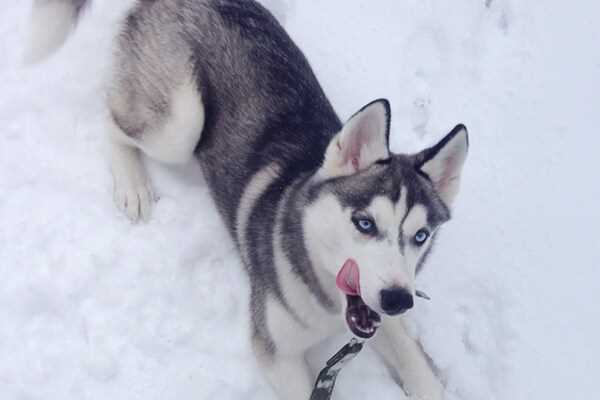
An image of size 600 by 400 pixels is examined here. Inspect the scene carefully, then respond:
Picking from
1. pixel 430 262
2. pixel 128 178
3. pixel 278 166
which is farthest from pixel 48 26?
pixel 430 262

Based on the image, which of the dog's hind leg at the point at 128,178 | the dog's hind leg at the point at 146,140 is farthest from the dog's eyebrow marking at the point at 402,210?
the dog's hind leg at the point at 128,178

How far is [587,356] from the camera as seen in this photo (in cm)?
370

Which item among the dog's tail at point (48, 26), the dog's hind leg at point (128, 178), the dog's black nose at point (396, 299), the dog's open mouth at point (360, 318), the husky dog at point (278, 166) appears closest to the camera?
the dog's black nose at point (396, 299)

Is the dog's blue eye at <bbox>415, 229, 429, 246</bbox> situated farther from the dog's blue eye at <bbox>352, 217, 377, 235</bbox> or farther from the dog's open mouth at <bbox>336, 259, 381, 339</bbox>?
the dog's open mouth at <bbox>336, 259, 381, 339</bbox>

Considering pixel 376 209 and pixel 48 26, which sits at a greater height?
pixel 376 209

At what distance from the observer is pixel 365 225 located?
262 cm

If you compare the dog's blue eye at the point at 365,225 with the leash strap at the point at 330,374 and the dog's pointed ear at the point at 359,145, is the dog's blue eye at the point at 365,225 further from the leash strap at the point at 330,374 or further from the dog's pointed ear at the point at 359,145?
the leash strap at the point at 330,374

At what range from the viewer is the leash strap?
317 centimetres

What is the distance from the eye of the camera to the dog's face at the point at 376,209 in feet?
8.37

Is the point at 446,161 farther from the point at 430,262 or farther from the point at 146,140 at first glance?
the point at 146,140

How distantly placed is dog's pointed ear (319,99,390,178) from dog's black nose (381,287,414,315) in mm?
606

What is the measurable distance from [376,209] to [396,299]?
1.21 ft

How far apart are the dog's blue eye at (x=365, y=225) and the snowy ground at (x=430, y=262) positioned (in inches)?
49.4

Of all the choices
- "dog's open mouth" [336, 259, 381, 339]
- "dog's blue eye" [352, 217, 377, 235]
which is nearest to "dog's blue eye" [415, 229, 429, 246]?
"dog's blue eye" [352, 217, 377, 235]
